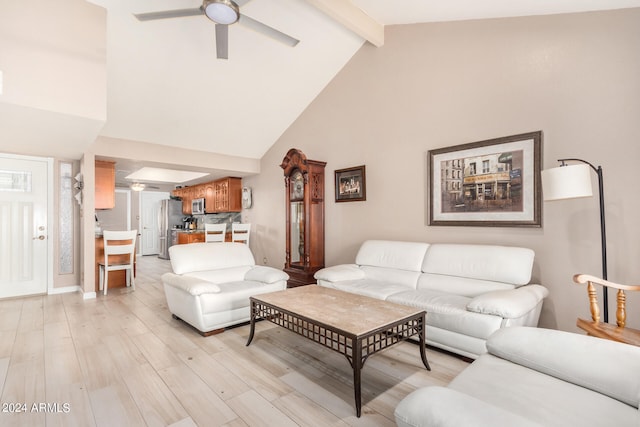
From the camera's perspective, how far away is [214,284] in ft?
9.53

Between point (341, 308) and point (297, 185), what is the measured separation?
2.58 metres

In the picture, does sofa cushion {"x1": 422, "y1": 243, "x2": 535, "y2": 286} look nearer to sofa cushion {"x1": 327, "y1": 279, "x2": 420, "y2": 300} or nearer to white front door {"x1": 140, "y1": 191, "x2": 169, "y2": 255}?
sofa cushion {"x1": 327, "y1": 279, "x2": 420, "y2": 300}

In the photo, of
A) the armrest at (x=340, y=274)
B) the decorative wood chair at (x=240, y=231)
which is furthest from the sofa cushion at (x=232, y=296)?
the decorative wood chair at (x=240, y=231)

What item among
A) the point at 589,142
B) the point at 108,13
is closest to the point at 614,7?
the point at 589,142

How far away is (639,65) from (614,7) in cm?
50

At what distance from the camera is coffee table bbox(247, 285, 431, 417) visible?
1812mm

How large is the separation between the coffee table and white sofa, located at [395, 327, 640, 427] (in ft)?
1.88

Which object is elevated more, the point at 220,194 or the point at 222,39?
the point at 222,39

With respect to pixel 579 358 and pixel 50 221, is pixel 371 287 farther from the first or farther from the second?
pixel 50 221

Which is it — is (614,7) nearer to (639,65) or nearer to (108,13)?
(639,65)

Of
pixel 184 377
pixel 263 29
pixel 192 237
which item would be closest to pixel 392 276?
pixel 184 377

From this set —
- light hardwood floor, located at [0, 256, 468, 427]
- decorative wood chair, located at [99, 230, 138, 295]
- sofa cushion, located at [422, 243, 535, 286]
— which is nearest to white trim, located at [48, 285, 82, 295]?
decorative wood chair, located at [99, 230, 138, 295]

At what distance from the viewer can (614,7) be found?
7.59 ft

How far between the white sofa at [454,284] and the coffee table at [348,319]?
12.1 inches
